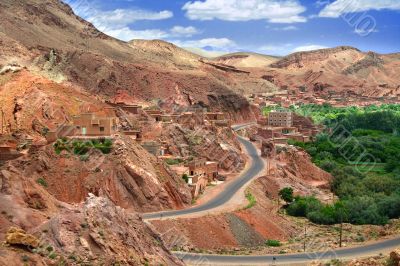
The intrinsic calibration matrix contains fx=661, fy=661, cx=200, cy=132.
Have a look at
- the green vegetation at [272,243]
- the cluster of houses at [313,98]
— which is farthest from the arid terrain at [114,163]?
the cluster of houses at [313,98]

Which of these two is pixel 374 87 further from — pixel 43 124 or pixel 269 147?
pixel 43 124

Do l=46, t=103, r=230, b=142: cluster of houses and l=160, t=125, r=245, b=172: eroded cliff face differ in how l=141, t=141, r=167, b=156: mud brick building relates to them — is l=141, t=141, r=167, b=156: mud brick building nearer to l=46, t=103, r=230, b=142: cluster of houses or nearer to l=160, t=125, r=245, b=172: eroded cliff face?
l=46, t=103, r=230, b=142: cluster of houses

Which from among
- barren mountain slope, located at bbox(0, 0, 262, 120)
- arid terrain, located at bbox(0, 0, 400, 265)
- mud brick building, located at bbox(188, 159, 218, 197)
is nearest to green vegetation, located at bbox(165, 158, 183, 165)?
arid terrain, located at bbox(0, 0, 400, 265)

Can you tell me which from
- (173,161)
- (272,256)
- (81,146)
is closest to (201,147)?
(173,161)

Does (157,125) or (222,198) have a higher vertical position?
(157,125)

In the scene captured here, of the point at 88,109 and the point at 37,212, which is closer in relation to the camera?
the point at 37,212

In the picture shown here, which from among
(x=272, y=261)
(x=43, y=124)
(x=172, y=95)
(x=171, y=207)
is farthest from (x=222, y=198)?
(x=172, y=95)
